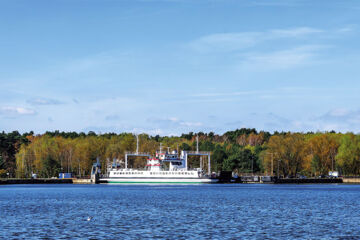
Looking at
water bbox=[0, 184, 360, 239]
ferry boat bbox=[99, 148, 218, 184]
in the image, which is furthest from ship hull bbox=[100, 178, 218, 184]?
water bbox=[0, 184, 360, 239]

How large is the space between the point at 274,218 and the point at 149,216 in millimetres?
14105

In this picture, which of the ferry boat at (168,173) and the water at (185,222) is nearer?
the water at (185,222)

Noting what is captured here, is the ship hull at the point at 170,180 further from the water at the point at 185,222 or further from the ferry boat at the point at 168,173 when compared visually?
the water at the point at 185,222

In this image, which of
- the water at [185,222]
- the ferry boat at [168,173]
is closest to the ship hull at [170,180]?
the ferry boat at [168,173]

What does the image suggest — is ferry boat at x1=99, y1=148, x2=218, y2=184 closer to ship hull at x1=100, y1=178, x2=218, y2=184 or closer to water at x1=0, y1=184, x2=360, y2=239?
ship hull at x1=100, y1=178, x2=218, y2=184

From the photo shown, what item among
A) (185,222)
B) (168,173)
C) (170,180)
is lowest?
(185,222)

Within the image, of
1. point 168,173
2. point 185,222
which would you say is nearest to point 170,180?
→ point 168,173

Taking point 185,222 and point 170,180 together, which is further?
point 170,180

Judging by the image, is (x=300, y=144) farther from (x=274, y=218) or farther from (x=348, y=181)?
(x=274, y=218)

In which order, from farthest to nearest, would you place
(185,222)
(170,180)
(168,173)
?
(168,173)
(170,180)
(185,222)

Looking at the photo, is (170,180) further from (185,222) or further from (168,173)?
(185,222)

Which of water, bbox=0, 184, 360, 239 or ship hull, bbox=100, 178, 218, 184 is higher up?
ship hull, bbox=100, 178, 218, 184

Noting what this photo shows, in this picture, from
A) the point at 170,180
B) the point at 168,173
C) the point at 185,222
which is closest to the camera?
the point at 185,222

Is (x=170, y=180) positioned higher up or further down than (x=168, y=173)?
further down
